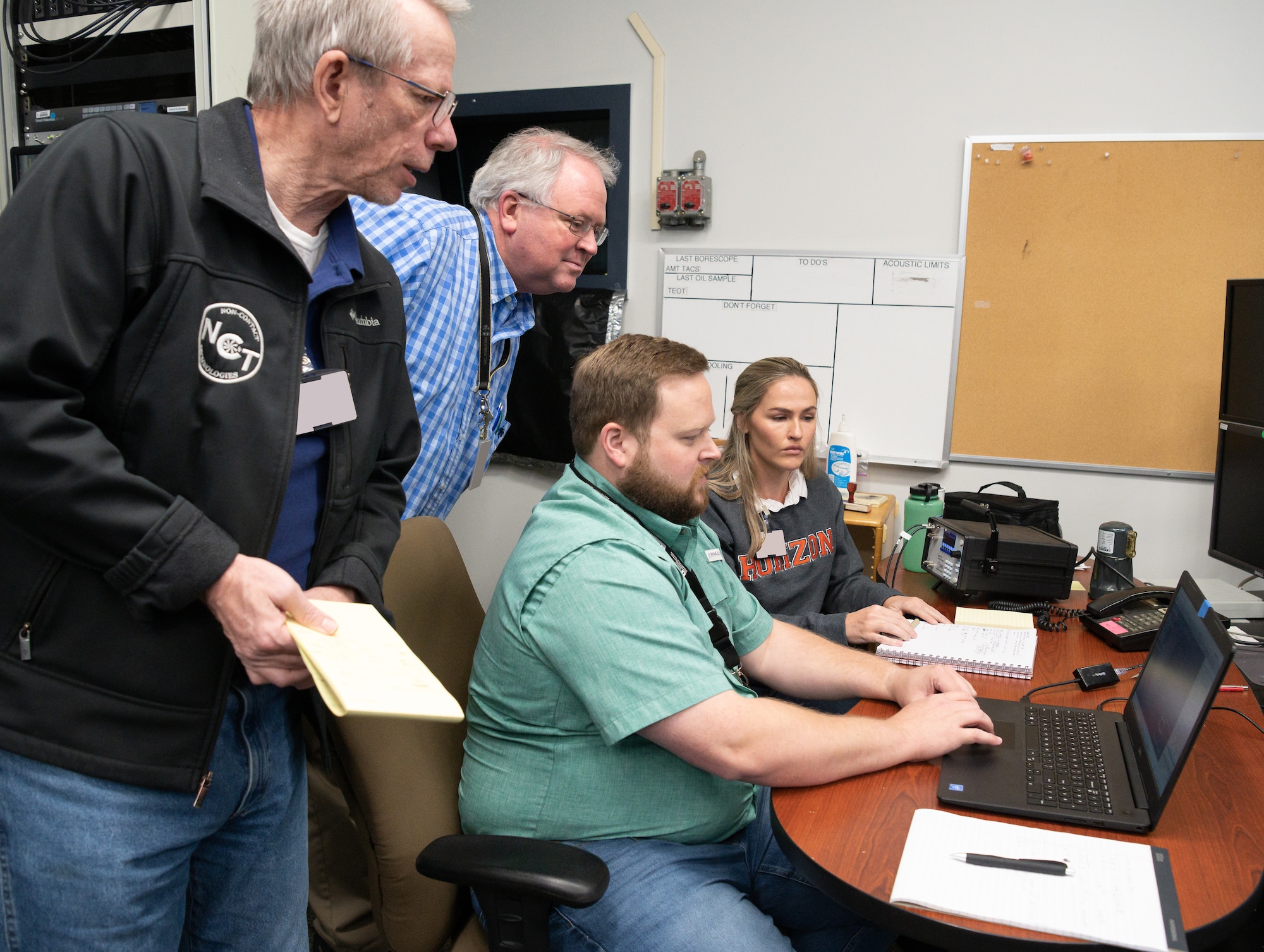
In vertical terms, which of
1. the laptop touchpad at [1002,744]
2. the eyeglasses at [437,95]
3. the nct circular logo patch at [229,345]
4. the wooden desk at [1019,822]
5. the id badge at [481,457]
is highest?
the eyeglasses at [437,95]

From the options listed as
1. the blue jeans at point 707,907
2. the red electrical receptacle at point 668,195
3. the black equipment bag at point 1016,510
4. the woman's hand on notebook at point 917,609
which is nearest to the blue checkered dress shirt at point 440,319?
the blue jeans at point 707,907

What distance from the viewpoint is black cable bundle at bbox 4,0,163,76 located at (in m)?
2.10

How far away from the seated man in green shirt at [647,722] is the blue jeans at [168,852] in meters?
0.30

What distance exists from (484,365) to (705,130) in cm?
189

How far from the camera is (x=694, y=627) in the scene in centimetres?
129

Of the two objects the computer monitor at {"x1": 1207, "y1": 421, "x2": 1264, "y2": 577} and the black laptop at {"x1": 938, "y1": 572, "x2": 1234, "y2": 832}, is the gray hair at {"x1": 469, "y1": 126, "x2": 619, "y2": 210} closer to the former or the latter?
the black laptop at {"x1": 938, "y1": 572, "x2": 1234, "y2": 832}

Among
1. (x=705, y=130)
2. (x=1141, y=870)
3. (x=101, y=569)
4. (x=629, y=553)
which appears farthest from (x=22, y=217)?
(x=705, y=130)

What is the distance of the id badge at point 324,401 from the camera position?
0.97m

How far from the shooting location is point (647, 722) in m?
1.18

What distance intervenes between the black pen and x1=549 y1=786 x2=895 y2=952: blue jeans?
1.00 feet

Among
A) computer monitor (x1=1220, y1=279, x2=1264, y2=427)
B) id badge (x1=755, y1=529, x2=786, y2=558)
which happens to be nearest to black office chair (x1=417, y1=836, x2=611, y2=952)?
id badge (x1=755, y1=529, x2=786, y2=558)

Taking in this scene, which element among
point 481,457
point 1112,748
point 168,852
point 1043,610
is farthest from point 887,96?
point 168,852

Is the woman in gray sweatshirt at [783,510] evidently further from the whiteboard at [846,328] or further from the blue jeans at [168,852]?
the blue jeans at [168,852]

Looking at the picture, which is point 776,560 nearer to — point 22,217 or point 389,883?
point 389,883
